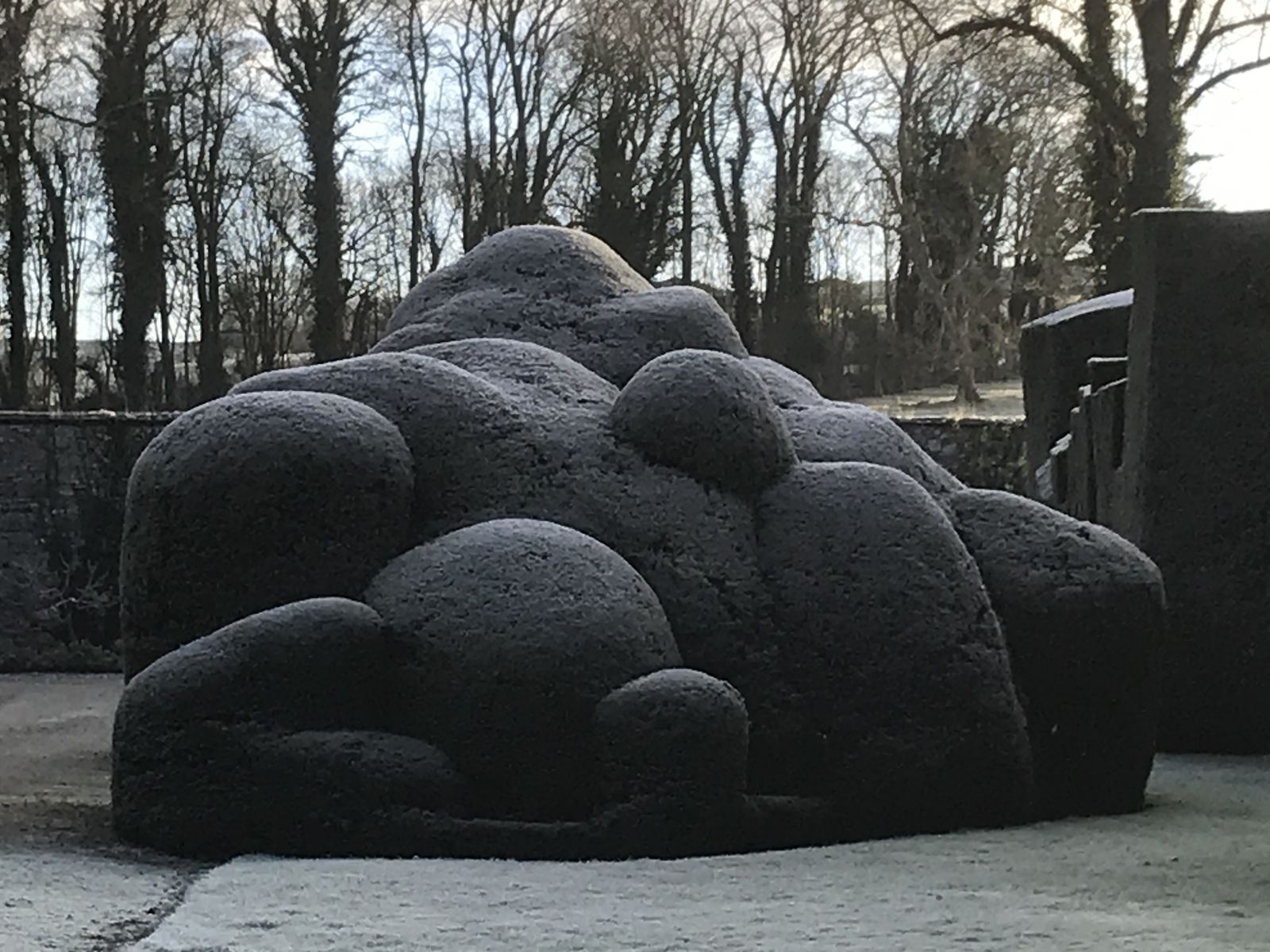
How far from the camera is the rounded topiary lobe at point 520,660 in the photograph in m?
4.03

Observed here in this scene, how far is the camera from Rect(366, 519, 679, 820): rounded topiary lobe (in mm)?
4027

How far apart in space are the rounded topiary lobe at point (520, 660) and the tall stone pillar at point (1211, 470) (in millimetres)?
3390

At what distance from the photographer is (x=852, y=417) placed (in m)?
5.33

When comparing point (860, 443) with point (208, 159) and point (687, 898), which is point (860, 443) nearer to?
point (687, 898)

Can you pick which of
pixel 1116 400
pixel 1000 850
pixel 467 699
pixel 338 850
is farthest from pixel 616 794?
pixel 1116 400

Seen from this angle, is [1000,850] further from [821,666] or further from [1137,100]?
[1137,100]

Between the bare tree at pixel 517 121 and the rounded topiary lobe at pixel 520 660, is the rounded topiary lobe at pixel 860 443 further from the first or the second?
the bare tree at pixel 517 121

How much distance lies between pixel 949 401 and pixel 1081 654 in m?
10.6

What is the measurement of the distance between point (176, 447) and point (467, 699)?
111 centimetres

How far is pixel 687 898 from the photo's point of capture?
3340mm

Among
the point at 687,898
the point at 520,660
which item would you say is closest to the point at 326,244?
the point at 520,660

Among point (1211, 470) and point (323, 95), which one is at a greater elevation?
point (323, 95)

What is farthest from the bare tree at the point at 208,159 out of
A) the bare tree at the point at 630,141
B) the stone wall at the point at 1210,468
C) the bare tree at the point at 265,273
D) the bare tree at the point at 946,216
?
A: the stone wall at the point at 1210,468

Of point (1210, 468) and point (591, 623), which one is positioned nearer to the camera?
point (591, 623)
